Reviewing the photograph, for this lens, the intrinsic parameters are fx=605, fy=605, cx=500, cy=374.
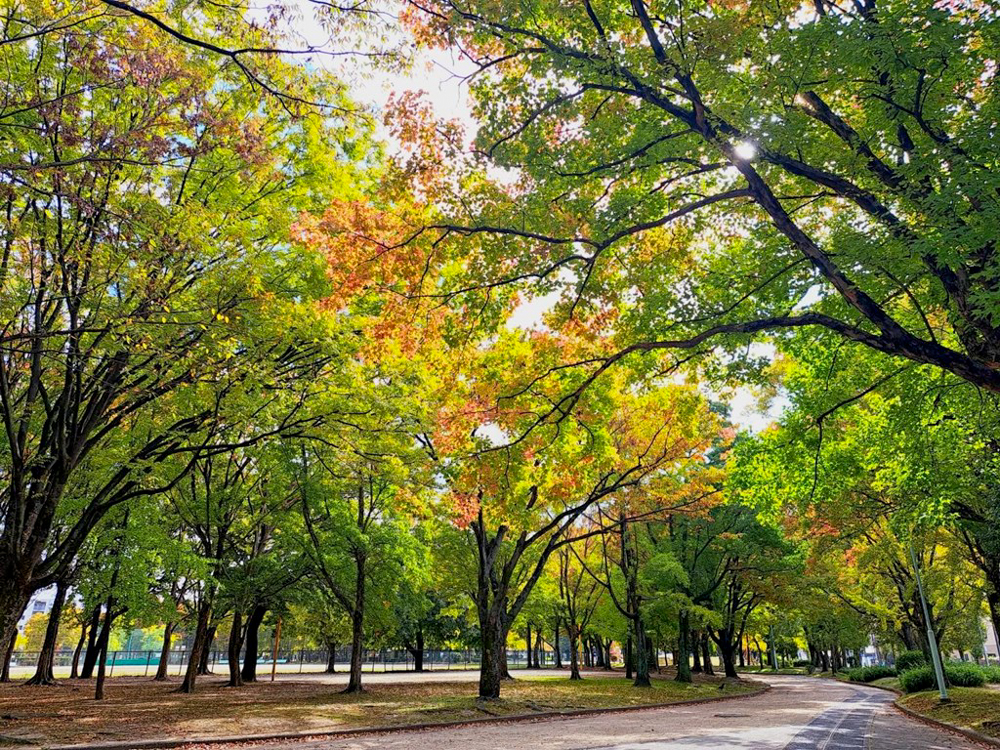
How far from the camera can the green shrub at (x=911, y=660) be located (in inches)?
1233

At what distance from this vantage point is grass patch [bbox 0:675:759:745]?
11008mm

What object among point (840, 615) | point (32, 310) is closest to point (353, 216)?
point (32, 310)

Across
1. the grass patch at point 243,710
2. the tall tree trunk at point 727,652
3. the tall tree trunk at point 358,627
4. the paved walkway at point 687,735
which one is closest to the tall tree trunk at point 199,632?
the grass patch at point 243,710

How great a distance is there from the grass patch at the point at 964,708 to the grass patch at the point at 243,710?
25.6ft

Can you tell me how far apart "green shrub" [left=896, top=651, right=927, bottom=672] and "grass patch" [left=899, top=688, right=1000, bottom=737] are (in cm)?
1054

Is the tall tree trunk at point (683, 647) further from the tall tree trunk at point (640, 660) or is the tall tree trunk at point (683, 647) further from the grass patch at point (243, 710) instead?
the grass patch at point (243, 710)

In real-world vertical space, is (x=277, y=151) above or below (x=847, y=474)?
above

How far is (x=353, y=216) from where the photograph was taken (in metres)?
9.31

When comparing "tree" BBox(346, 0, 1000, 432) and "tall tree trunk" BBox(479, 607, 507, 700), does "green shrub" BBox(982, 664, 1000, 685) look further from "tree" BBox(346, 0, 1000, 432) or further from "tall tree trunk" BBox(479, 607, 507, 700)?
"tree" BBox(346, 0, 1000, 432)

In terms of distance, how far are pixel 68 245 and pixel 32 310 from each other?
4.20m

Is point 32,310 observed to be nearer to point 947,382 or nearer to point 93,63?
point 93,63

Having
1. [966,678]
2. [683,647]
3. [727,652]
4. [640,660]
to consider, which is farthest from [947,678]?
[727,652]

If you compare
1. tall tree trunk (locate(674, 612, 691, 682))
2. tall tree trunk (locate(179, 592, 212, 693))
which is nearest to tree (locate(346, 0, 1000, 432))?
tall tree trunk (locate(179, 592, 212, 693))

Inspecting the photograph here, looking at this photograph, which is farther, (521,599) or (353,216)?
(521,599)
